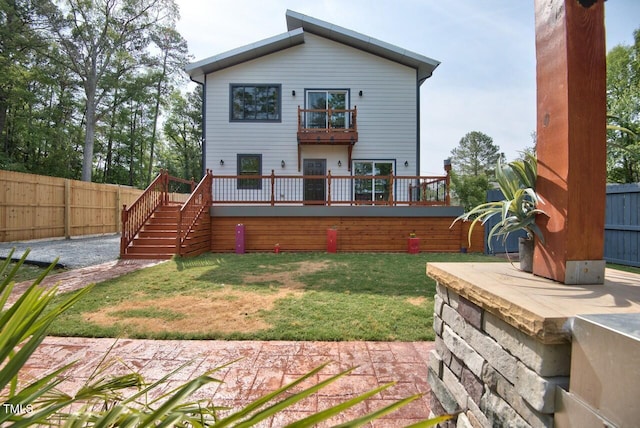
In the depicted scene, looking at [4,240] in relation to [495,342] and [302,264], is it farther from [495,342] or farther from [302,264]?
[495,342]

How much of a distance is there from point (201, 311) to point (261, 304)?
696 millimetres

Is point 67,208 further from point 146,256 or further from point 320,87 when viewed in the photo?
point 320,87

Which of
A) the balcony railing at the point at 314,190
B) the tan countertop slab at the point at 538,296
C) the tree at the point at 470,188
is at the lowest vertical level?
the tan countertop slab at the point at 538,296

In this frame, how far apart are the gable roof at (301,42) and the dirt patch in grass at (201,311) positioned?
8445 mm

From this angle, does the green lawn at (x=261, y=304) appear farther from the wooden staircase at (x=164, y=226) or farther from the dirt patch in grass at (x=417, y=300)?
the wooden staircase at (x=164, y=226)

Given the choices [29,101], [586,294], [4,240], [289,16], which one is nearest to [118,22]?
[29,101]

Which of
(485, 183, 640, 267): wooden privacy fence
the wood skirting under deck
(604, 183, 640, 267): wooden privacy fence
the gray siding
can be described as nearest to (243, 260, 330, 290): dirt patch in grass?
the wood skirting under deck

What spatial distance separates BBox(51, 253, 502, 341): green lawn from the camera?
2961 mm

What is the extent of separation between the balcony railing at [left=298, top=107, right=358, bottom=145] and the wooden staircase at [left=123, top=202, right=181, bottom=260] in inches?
186

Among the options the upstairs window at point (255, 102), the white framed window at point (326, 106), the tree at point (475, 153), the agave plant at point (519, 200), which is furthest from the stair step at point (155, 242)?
the tree at point (475, 153)

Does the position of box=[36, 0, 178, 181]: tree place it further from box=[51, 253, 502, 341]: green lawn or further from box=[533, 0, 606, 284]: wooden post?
box=[533, 0, 606, 284]: wooden post

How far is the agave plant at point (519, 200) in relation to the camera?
1.54 m

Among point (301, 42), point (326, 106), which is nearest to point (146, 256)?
point (326, 106)

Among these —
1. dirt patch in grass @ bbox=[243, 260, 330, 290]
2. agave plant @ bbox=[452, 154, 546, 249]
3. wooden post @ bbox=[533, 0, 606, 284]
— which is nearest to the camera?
wooden post @ bbox=[533, 0, 606, 284]
